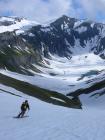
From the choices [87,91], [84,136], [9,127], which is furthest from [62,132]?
[87,91]

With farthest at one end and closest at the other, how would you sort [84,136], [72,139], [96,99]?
[96,99]
[84,136]
[72,139]

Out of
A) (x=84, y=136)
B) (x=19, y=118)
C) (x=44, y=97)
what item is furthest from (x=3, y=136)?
(x=44, y=97)

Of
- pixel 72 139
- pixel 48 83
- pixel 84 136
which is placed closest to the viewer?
pixel 72 139

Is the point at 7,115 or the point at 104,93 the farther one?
the point at 104,93

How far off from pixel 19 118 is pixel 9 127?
22.1 ft

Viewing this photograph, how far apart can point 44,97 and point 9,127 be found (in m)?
56.2

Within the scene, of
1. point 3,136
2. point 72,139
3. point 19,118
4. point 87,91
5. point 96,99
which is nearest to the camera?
point 3,136

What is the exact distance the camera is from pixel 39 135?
26531 mm

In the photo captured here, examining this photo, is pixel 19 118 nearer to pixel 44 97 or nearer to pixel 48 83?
pixel 44 97

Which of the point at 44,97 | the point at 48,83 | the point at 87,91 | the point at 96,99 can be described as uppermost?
the point at 48,83

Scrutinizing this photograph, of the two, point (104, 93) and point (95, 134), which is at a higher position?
point (104, 93)

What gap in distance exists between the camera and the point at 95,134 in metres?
30.1

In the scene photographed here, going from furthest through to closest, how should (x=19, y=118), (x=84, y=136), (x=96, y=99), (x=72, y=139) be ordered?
(x=96, y=99) → (x=19, y=118) → (x=84, y=136) → (x=72, y=139)

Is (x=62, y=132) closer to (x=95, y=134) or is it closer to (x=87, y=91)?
(x=95, y=134)
